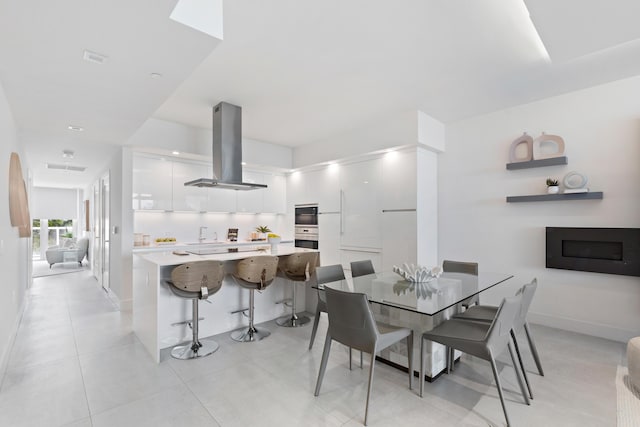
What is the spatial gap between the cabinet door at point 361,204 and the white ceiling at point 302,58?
1.03 metres

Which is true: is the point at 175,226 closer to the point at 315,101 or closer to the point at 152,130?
the point at 152,130

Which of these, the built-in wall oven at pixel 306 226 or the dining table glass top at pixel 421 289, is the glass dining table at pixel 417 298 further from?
the built-in wall oven at pixel 306 226

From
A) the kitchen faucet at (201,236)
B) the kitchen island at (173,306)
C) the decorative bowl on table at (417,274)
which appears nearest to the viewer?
the decorative bowl on table at (417,274)

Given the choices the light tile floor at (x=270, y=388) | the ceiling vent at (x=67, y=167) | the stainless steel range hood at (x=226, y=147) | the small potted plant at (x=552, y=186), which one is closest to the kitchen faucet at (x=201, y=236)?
the stainless steel range hood at (x=226, y=147)

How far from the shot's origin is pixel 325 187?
546 centimetres

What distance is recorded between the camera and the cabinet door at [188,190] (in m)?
4.86

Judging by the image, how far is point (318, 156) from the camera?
17.9ft

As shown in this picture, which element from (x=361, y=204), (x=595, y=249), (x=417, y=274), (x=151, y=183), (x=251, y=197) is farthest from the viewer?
(x=251, y=197)

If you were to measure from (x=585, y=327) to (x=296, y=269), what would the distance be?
329 cm

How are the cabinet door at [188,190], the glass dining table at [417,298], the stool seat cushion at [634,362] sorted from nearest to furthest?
the glass dining table at [417,298] → the stool seat cushion at [634,362] → the cabinet door at [188,190]

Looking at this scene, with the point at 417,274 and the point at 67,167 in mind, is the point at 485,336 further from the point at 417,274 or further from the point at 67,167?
the point at 67,167

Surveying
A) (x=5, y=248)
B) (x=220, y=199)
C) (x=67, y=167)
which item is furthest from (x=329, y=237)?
(x=67, y=167)

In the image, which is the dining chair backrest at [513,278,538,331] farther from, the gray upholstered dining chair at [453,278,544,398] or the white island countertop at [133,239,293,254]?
the white island countertop at [133,239,293,254]

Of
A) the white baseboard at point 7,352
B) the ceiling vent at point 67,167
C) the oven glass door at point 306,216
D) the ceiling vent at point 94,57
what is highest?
the ceiling vent at point 94,57
